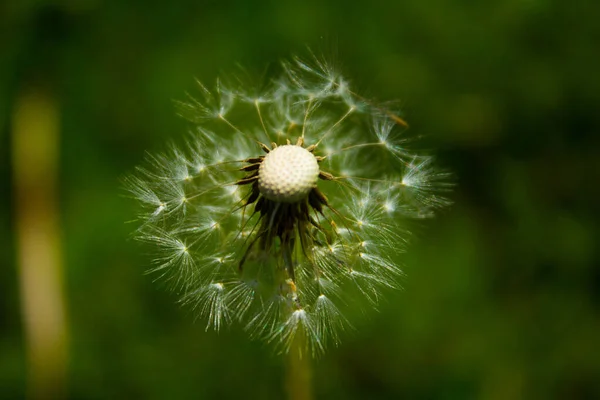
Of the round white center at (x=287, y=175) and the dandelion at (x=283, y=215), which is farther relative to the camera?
the dandelion at (x=283, y=215)

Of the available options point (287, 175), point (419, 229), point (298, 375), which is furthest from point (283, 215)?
point (419, 229)

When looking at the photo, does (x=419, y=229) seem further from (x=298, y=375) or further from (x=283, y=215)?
(x=283, y=215)

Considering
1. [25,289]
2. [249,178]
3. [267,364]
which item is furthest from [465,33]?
[25,289]

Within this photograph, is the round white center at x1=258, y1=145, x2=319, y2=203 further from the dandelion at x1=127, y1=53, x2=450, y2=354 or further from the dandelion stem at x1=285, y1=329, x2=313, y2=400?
the dandelion stem at x1=285, y1=329, x2=313, y2=400

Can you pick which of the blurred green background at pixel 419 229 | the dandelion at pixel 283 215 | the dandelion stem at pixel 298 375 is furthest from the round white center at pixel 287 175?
the blurred green background at pixel 419 229

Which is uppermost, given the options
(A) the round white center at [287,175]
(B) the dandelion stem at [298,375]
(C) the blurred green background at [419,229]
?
(C) the blurred green background at [419,229]

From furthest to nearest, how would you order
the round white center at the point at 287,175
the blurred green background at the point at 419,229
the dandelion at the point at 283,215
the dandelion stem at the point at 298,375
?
the blurred green background at the point at 419,229, the dandelion stem at the point at 298,375, the dandelion at the point at 283,215, the round white center at the point at 287,175

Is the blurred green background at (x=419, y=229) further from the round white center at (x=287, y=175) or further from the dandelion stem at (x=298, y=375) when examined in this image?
the round white center at (x=287, y=175)

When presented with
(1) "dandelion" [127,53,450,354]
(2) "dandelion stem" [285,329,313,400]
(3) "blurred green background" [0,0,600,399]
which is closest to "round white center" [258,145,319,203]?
(1) "dandelion" [127,53,450,354]
